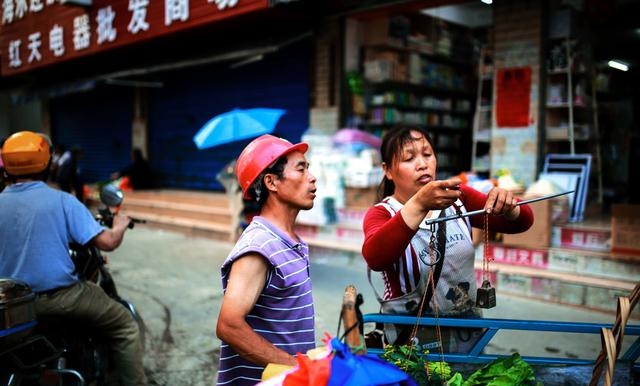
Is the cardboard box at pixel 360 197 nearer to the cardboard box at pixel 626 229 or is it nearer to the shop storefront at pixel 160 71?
the shop storefront at pixel 160 71

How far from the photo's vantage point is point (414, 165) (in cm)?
221

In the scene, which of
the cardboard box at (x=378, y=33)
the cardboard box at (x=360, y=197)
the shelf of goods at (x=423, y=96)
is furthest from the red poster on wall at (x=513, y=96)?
the cardboard box at (x=378, y=33)

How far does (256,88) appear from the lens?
36.5ft

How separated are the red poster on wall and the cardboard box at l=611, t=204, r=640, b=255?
83.5 inches

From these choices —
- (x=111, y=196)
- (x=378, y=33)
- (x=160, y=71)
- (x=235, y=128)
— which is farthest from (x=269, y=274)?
(x=160, y=71)

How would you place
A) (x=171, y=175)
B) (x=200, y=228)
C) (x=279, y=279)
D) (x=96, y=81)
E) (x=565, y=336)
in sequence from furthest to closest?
(x=171, y=175), (x=96, y=81), (x=200, y=228), (x=565, y=336), (x=279, y=279)

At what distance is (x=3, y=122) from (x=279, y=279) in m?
26.7

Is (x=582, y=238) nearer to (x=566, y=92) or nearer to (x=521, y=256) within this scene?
(x=521, y=256)

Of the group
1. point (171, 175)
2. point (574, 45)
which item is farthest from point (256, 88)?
point (574, 45)

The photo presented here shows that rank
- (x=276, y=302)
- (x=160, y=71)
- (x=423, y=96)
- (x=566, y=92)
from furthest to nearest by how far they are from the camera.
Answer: (x=160, y=71)
(x=423, y=96)
(x=566, y=92)
(x=276, y=302)

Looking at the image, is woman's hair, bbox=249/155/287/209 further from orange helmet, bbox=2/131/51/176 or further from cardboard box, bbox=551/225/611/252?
cardboard box, bbox=551/225/611/252

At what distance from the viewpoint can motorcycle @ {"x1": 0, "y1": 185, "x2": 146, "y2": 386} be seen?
2.67m

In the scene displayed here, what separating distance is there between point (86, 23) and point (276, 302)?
12.4m

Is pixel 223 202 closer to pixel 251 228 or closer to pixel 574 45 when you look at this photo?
pixel 574 45
